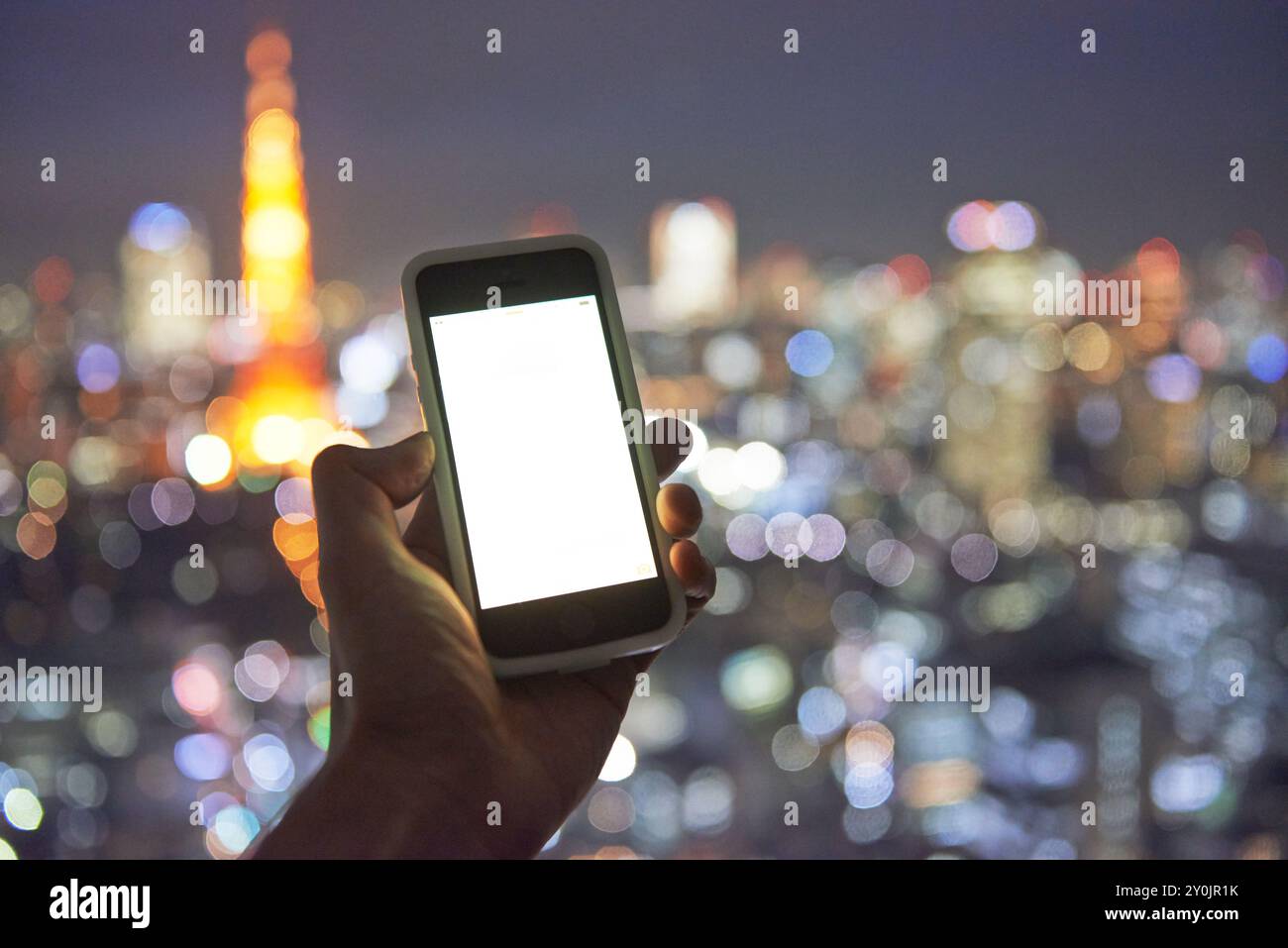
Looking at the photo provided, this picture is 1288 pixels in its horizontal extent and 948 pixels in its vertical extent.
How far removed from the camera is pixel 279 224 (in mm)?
12430

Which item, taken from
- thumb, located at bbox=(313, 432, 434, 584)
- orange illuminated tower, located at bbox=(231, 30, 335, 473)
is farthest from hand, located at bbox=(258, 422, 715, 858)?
orange illuminated tower, located at bbox=(231, 30, 335, 473)

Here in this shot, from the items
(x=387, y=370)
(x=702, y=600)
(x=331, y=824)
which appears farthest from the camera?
(x=387, y=370)

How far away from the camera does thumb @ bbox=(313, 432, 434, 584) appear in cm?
97

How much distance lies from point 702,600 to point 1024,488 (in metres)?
14.3

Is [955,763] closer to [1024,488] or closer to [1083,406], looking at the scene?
[1024,488]

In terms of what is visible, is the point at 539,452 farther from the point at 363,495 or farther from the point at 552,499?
the point at 363,495

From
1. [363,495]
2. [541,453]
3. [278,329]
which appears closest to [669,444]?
[541,453]

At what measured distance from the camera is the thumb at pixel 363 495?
38.2 inches

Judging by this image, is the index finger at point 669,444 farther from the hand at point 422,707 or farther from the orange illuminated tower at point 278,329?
the orange illuminated tower at point 278,329

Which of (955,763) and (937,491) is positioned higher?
(937,491)

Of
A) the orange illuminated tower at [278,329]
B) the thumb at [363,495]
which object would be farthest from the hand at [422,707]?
the orange illuminated tower at [278,329]

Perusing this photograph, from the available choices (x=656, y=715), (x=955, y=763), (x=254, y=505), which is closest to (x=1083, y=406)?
(x=955, y=763)

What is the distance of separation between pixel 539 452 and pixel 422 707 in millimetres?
306
